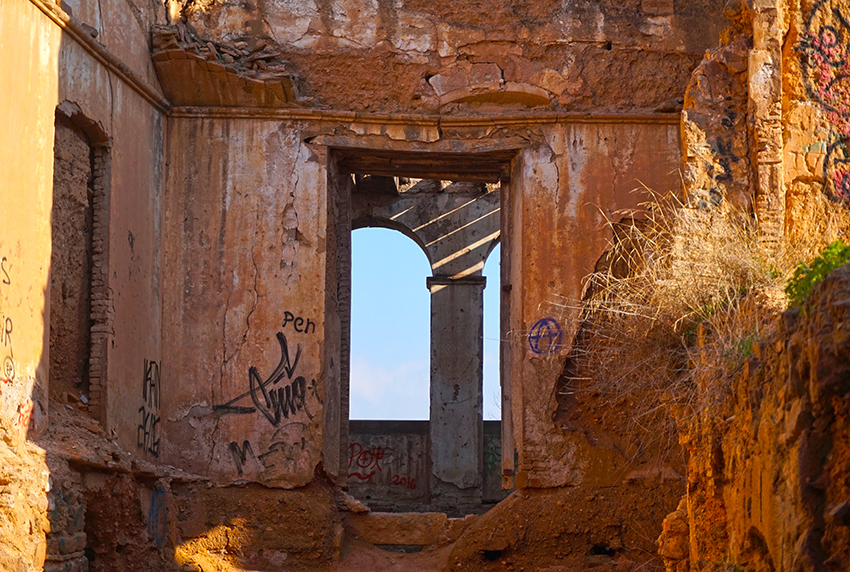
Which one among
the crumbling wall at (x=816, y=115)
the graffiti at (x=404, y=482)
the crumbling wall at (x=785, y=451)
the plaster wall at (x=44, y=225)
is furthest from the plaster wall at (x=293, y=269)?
the graffiti at (x=404, y=482)

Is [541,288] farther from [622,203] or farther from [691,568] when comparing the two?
[691,568]

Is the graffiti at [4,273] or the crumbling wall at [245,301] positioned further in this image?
the crumbling wall at [245,301]

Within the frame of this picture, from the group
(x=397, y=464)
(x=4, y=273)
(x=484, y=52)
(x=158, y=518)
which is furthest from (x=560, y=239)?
(x=397, y=464)

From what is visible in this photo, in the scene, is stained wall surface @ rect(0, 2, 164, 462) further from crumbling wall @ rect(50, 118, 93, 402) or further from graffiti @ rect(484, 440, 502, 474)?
graffiti @ rect(484, 440, 502, 474)

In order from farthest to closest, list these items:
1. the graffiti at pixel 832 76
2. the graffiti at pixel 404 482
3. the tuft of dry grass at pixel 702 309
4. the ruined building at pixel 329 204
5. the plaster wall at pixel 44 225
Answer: the graffiti at pixel 404 482 < the ruined building at pixel 329 204 < the graffiti at pixel 832 76 < the plaster wall at pixel 44 225 < the tuft of dry grass at pixel 702 309

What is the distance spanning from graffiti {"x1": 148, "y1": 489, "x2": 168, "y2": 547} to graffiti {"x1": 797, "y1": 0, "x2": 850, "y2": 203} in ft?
17.2

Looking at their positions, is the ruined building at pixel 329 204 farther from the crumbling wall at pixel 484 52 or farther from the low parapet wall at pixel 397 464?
the low parapet wall at pixel 397 464

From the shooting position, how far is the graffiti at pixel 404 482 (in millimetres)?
13963

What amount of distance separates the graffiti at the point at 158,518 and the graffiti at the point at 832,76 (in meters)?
5.25

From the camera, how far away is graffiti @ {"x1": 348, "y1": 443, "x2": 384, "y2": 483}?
14.1 m

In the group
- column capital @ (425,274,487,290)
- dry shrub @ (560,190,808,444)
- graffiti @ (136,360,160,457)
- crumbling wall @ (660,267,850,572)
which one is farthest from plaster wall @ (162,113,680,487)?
column capital @ (425,274,487,290)

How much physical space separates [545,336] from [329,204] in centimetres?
222

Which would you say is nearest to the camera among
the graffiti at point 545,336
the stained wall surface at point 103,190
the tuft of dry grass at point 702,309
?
the tuft of dry grass at point 702,309

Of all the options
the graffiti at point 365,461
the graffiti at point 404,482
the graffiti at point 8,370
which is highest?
the graffiti at point 8,370
